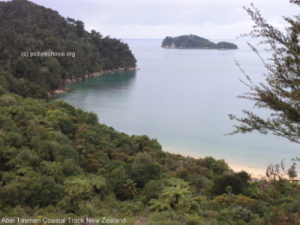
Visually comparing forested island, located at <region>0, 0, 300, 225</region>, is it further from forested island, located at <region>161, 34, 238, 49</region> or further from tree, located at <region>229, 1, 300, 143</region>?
forested island, located at <region>161, 34, 238, 49</region>

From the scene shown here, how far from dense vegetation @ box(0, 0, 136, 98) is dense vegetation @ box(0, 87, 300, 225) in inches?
748

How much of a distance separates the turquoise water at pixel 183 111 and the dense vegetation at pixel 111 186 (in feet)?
24.2

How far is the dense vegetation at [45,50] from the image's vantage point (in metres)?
35.4

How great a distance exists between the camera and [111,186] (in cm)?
1000

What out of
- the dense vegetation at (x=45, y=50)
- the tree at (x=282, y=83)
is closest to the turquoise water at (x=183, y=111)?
the dense vegetation at (x=45, y=50)

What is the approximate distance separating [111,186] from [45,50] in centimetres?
4021

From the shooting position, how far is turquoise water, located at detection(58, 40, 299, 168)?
21688 mm

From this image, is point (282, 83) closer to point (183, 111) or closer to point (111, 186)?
point (111, 186)

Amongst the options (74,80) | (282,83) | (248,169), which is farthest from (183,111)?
(282,83)

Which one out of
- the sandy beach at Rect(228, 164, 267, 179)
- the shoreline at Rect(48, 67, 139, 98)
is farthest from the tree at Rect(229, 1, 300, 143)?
the shoreline at Rect(48, 67, 139, 98)

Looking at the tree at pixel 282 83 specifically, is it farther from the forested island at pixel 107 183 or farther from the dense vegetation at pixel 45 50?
the dense vegetation at pixel 45 50

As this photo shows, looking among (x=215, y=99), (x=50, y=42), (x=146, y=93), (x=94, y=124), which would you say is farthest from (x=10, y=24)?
(x=94, y=124)

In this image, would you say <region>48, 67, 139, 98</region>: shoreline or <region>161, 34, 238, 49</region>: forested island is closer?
<region>48, 67, 139, 98</region>: shoreline

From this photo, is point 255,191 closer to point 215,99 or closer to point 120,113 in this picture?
point 120,113
